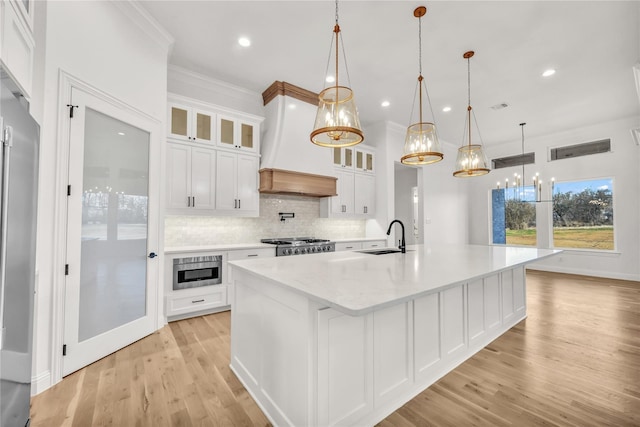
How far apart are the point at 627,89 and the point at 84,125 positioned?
7.30m

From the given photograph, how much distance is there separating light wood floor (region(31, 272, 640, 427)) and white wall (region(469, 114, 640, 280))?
3682 millimetres

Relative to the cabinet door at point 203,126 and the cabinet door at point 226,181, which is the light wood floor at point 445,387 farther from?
the cabinet door at point 203,126

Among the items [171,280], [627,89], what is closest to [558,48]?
[627,89]

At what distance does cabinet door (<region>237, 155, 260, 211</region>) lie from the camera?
4.10m

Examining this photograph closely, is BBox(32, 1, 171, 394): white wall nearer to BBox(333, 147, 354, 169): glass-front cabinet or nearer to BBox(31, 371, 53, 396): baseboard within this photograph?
BBox(31, 371, 53, 396): baseboard

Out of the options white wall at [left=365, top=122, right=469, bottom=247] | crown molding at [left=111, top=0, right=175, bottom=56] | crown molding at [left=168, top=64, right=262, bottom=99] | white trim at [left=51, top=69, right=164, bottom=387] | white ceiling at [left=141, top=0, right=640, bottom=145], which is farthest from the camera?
white wall at [left=365, top=122, right=469, bottom=247]

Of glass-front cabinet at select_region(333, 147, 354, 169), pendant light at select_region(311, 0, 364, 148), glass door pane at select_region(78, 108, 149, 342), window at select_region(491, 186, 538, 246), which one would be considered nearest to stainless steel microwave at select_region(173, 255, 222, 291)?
glass door pane at select_region(78, 108, 149, 342)

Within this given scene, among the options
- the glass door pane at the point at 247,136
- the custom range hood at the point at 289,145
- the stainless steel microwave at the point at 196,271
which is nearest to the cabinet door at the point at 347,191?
the custom range hood at the point at 289,145

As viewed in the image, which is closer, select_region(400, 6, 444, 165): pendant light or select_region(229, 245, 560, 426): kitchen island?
select_region(229, 245, 560, 426): kitchen island

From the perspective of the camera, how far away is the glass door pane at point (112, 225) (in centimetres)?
236

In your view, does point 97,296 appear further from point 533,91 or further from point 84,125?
point 533,91

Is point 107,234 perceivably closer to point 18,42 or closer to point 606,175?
point 18,42

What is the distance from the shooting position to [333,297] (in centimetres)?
118

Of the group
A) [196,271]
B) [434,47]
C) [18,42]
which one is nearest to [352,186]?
[434,47]
